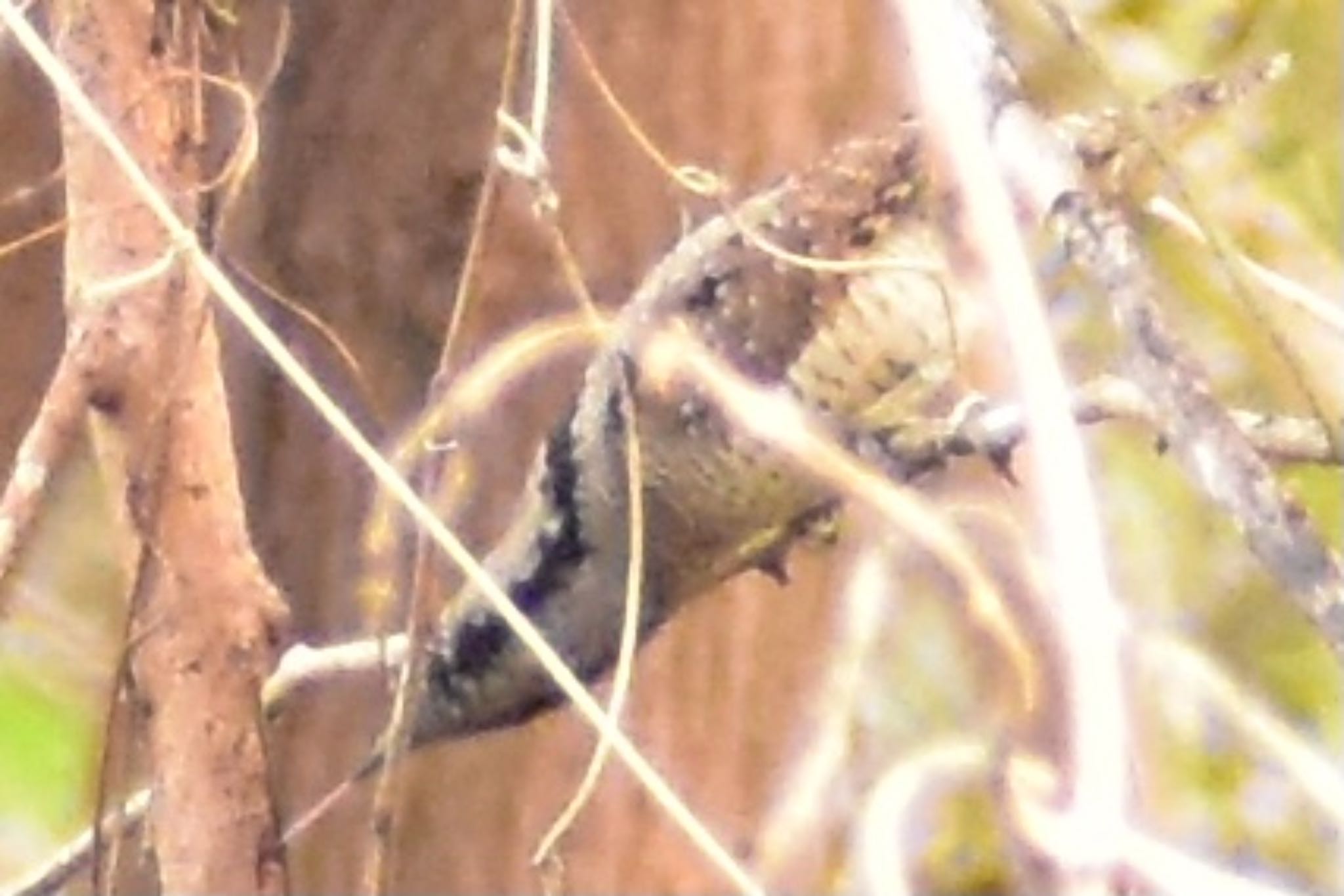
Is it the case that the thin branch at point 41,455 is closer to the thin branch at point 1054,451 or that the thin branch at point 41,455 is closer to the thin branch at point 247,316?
the thin branch at point 247,316

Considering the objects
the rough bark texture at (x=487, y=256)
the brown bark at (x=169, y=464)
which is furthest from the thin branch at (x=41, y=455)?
the rough bark texture at (x=487, y=256)

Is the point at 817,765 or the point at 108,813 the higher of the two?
the point at 108,813

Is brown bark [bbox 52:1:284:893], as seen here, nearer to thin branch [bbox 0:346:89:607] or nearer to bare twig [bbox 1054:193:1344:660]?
thin branch [bbox 0:346:89:607]

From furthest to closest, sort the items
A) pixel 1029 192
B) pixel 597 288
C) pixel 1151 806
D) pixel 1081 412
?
pixel 1151 806 < pixel 597 288 < pixel 1081 412 < pixel 1029 192

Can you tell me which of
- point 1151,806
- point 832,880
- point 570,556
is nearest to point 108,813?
point 570,556

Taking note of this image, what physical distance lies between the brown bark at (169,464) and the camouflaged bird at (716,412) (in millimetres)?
75

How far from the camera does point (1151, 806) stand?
0.65 metres

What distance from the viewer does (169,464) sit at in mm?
338

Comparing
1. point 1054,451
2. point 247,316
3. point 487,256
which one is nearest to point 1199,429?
point 1054,451

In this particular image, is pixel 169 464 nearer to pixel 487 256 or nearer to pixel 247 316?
pixel 247 316

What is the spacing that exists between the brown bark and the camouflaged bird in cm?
8

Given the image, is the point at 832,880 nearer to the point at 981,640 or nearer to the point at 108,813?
the point at 981,640

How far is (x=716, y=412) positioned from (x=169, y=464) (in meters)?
0.11

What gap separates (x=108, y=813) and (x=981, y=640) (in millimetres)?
236
